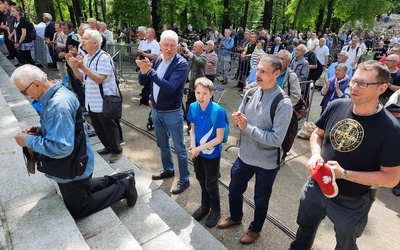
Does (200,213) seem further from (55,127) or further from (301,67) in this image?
(301,67)

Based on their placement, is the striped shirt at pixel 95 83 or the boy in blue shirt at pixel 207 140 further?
the striped shirt at pixel 95 83

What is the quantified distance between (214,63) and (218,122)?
163 inches

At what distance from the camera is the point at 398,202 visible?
411cm

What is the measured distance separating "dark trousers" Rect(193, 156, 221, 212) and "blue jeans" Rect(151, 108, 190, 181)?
0.58 metres

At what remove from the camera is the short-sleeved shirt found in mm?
2998

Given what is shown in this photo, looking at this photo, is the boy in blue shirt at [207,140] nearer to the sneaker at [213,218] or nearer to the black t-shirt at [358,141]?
the sneaker at [213,218]

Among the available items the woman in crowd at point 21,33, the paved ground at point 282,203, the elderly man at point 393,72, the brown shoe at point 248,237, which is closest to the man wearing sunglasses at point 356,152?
the brown shoe at point 248,237

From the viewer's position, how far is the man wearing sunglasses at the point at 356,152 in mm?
2023

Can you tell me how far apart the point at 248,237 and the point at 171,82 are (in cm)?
205

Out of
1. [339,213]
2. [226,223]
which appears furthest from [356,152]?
[226,223]

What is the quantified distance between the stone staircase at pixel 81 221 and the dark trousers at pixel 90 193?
0.09 metres

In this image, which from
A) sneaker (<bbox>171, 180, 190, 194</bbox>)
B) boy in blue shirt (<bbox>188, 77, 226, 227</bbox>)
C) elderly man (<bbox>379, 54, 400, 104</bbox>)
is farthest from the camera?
elderly man (<bbox>379, 54, 400, 104</bbox>)

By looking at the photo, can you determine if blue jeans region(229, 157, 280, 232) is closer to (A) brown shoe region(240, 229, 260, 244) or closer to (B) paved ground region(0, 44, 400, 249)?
(A) brown shoe region(240, 229, 260, 244)

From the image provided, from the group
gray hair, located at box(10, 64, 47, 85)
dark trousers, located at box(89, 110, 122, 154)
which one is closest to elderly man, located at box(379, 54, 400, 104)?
dark trousers, located at box(89, 110, 122, 154)
